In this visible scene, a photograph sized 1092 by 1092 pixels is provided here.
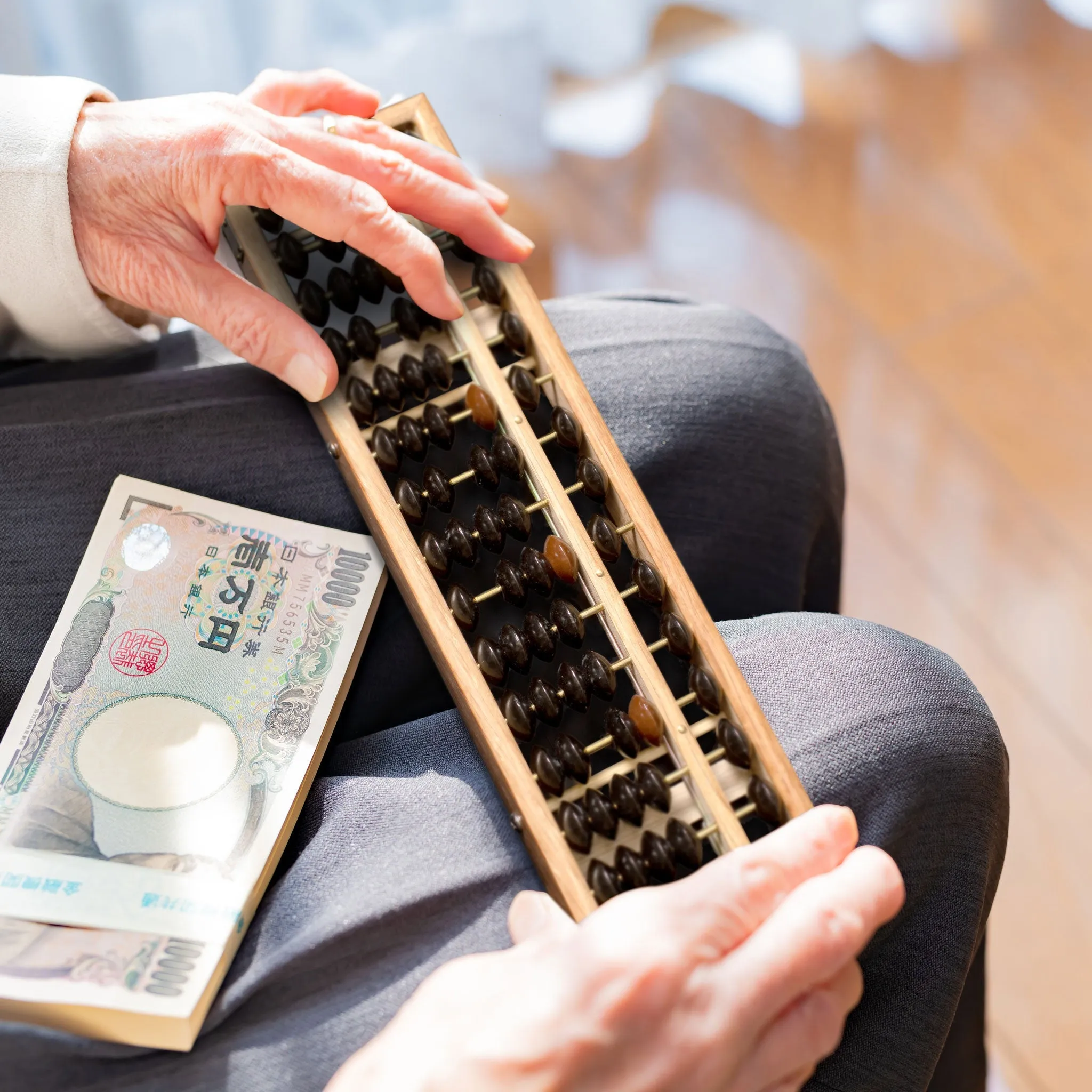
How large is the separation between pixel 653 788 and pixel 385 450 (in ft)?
0.92

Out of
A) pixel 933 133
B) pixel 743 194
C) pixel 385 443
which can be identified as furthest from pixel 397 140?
pixel 933 133

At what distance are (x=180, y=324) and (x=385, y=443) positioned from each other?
1.11 ft

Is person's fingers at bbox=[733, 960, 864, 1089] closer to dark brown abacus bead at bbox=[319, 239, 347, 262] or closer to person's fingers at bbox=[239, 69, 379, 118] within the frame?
dark brown abacus bead at bbox=[319, 239, 347, 262]

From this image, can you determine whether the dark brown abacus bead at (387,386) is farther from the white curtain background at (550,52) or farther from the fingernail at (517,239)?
the white curtain background at (550,52)

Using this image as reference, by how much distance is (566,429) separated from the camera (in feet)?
2.41

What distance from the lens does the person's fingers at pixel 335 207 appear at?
739mm

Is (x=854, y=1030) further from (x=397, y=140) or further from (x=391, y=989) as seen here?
(x=397, y=140)

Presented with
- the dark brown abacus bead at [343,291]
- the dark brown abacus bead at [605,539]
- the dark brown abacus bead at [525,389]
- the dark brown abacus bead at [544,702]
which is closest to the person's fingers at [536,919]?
the dark brown abacus bead at [544,702]

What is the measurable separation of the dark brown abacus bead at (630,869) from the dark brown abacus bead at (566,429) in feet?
0.86

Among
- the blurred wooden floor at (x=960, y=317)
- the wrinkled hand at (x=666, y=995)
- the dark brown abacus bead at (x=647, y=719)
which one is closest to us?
the wrinkled hand at (x=666, y=995)

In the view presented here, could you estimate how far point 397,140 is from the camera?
0.81 m

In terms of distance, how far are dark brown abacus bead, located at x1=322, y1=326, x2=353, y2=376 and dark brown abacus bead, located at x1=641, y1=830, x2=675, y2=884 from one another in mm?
370

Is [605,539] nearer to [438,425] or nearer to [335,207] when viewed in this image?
[438,425]

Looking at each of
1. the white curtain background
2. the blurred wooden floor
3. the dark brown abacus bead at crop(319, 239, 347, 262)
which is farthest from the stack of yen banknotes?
the white curtain background
